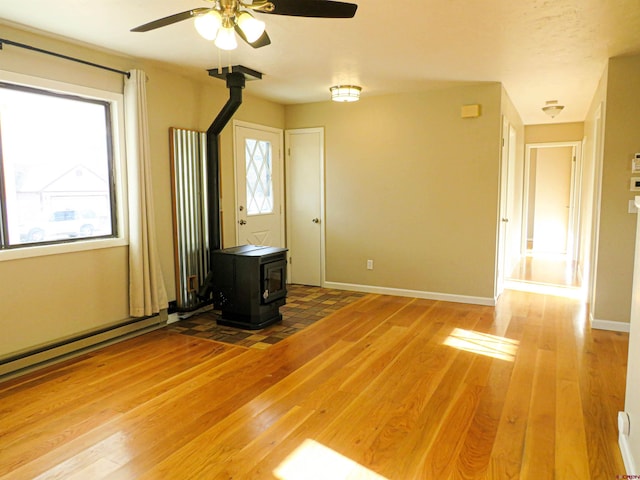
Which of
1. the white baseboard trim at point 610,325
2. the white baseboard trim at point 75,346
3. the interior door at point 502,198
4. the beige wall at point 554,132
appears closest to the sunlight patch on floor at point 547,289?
the interior door at point 502,198

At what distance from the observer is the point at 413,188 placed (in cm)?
541

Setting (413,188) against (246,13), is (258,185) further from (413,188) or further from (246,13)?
(246,13)

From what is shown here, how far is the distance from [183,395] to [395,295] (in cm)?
333

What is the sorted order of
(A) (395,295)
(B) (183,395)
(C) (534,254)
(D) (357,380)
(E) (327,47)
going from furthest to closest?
(C) (534,254)
(A) (395,295)
(E) (327,47)
(D) (357,380)
(B) (183,395)

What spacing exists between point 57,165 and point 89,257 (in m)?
0.78

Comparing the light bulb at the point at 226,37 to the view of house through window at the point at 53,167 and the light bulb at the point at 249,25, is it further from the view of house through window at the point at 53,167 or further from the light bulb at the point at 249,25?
the view of house through window at the point at 53,167

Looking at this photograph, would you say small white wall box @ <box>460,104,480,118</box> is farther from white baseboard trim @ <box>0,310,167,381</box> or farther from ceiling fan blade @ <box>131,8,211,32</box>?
white baseboard trim @ <box>0,310,167,381</box>

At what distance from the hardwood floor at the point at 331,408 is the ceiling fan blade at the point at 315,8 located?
2161 millimetres

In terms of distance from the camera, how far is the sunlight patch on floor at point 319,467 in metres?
2.07

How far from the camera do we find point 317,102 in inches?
233

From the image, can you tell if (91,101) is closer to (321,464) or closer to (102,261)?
(102,261)

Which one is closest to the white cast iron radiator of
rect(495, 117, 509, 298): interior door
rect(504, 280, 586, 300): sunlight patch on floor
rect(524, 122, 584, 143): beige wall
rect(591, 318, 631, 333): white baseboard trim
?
rect(495, 117, 509, 298): interior door

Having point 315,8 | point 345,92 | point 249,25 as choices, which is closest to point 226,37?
point 249,25

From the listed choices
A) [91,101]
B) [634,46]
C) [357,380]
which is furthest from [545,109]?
[91,101]
